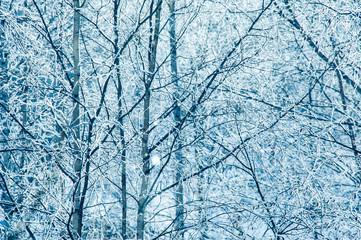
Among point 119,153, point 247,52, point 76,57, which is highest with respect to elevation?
point 247,52

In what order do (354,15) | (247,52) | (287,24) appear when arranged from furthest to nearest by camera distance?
(287,24), (354,15), (247,52)

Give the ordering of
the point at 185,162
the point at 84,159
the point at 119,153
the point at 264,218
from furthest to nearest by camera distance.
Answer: the point at 185,162
the point at 264,218
the point at 119,153
the point at 84,159

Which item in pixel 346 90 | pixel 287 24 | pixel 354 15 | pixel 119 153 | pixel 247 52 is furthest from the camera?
pixel 346 90

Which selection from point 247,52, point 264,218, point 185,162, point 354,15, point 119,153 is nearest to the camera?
point 119,153

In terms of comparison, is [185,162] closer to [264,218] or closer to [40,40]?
[264,218]

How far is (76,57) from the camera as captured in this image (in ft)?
11.2

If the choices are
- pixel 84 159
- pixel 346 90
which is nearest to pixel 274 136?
pixel 84 159

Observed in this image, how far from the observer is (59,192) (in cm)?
326

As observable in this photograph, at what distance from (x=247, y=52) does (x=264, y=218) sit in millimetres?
1839

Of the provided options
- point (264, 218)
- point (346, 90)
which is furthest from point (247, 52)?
point (346, 90)

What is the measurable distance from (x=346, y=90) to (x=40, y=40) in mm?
5614

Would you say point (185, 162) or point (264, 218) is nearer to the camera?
point (264, 218)

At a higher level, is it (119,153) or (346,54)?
(346,54)

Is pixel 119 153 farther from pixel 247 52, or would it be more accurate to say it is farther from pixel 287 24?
pixel 287 24
